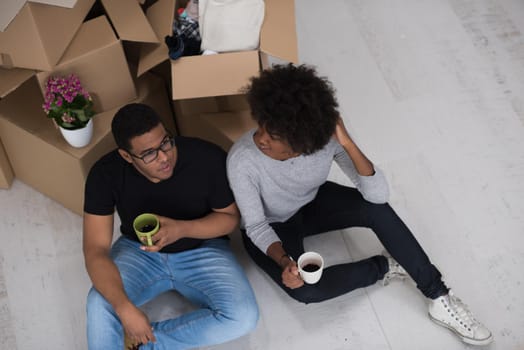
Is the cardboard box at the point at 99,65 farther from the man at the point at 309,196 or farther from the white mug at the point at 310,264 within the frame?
the white mug at the point at 310,264

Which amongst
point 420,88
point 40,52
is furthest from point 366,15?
point 40,52

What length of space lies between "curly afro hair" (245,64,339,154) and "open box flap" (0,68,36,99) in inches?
33.0

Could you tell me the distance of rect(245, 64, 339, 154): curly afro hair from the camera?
1.67 metres

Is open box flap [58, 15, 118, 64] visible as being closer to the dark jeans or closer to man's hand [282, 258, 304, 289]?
the dark jeans

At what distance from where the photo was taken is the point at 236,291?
202 cm

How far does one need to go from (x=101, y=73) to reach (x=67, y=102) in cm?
17

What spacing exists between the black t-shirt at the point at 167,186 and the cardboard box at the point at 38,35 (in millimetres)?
419

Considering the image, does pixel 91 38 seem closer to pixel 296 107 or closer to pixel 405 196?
pixel 296 107

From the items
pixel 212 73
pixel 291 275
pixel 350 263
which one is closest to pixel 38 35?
pixel 212 73

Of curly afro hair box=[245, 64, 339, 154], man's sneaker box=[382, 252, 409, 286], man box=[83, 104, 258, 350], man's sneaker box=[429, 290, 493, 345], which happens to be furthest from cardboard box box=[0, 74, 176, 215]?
man's sneaker box=[429, 290, 493, 345]

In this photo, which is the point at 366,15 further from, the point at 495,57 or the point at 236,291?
the point at 236,291

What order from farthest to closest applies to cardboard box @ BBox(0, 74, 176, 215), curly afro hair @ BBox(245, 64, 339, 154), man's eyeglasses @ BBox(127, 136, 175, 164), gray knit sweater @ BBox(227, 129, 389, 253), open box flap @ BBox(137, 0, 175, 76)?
cardboard box @ BBox(0, 74, 176, 215), open box flap @ BBox(137, 0, 175, 76), gray knit sweater @ BBox(227, 129, 389, 253), man's eyeglasses @ BBox(127, 136, 175, 164), curly afro hair @ BBox(245, 64, 339, 154)

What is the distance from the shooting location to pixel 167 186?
1952mm

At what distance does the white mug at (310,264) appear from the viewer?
1856 mm
